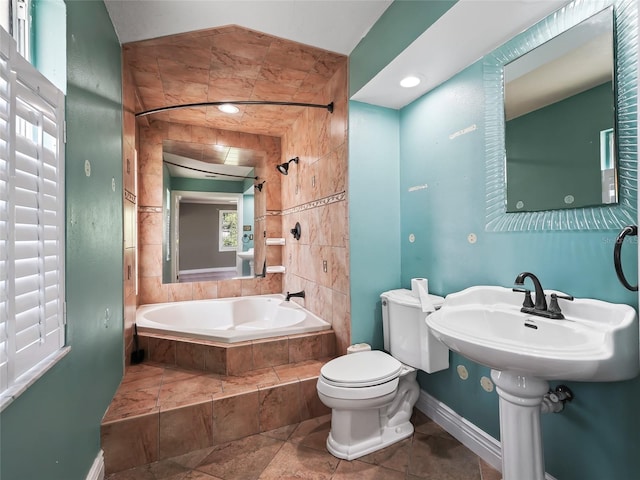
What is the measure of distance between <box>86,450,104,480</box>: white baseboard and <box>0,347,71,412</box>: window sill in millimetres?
716

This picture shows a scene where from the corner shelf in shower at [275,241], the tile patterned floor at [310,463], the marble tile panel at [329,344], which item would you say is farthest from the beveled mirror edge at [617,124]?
the corner shelf in shower at [275,241]

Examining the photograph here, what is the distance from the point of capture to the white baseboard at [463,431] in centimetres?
156

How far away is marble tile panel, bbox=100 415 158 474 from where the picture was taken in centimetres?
156

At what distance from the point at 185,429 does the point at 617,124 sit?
2.48 meters

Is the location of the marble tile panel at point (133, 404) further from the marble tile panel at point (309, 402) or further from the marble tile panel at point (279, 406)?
the marble tile panel at point (309, 402)

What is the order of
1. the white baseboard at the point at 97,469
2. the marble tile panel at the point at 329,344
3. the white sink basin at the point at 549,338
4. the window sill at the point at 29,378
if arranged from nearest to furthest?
the window sill at the point at 29,378 → the white sink basin at the point at 549,338 → the white baseboard at the point at 97,469 → the marble tile panel at the point at 329,344

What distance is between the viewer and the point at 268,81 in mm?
2414

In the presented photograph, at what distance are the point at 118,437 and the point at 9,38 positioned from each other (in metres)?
1.77

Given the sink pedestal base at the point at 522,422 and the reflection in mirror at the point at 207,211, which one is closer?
the sink pedestal base at the point at 522,422

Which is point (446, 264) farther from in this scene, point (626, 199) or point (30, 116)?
point (30, 116)

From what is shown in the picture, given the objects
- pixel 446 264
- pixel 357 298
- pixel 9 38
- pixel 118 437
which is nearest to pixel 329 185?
pixel 357 298

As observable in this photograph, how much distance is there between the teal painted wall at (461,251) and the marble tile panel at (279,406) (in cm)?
58

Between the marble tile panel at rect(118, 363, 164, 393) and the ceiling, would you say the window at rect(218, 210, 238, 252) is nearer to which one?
the ceiling

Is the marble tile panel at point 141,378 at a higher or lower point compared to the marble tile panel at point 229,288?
lower
